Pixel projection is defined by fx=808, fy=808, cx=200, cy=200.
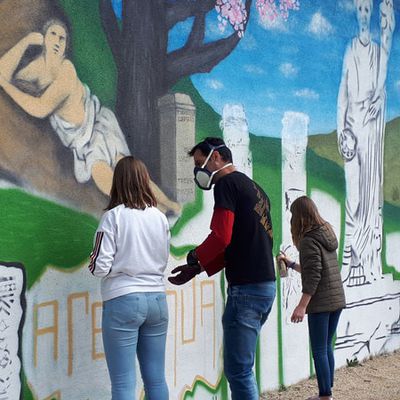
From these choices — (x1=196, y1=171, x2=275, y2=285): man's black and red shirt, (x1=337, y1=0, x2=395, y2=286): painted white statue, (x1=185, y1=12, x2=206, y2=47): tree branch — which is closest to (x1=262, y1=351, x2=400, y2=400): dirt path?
(x1=337, y1=0, x2=395, y2=286): painted white statue

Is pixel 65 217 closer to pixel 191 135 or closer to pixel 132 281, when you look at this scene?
pixel 132 281

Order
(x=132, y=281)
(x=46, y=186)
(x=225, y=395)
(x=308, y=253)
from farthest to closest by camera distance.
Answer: (x=225, y=395)
(x=308, y=253)
(x=46, y=186)
(x=132, y=281)

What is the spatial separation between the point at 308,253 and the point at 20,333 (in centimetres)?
208

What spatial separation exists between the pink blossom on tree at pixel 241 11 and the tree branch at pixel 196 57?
0.10m

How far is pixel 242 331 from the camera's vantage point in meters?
4.75

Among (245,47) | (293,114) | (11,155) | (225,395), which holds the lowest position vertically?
(225,395)

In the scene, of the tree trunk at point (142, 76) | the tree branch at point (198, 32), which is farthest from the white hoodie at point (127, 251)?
the tree branch at point (198, 32)

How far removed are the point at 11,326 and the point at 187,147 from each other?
191 cm

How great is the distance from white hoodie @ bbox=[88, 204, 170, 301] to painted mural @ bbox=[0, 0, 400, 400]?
0.51 meters

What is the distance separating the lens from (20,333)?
4477mm

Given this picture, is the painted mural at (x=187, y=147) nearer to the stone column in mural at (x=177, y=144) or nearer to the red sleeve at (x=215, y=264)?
the stone column in mural at (x=177, y=144)

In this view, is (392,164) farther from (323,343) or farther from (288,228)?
(323,343)

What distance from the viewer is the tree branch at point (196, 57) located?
18.3 ft

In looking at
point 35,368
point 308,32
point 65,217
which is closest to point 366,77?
point 308,32
